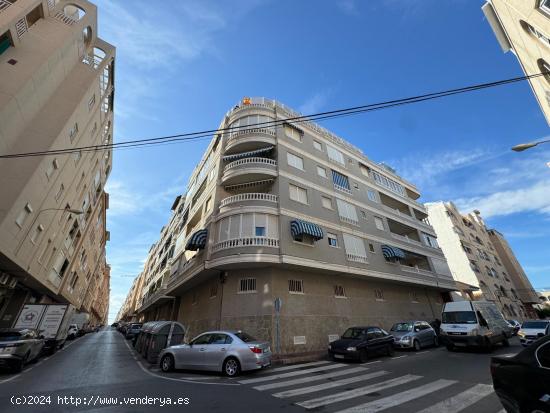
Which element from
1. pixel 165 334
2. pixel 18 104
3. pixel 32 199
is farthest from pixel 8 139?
pixel 165 334

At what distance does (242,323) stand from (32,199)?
15064mm

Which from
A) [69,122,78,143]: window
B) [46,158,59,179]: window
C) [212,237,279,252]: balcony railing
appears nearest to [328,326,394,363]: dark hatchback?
[212,237,279,252]: balcony railing

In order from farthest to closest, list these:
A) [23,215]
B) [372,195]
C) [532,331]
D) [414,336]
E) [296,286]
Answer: [372,195], [296,286], [23,215], [414,336], [532,331]

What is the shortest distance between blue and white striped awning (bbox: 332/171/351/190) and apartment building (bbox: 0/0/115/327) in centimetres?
1821

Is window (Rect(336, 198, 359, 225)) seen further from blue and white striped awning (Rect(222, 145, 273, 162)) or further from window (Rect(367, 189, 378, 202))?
blue and white striped awning (Rect(222, 145, 273, 162))

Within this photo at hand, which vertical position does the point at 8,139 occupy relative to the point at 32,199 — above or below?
above

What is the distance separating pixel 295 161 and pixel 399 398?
16007 millimetres

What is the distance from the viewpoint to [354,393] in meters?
6.51

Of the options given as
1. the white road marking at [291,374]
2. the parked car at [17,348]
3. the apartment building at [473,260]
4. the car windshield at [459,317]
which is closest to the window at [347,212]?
the car windshield at [459,317]

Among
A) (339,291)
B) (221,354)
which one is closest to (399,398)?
(221,354)

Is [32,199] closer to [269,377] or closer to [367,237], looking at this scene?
[269,377]

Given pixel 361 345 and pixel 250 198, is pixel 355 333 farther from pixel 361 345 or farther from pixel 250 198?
pixel 250 198

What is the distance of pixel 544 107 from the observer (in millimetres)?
14023

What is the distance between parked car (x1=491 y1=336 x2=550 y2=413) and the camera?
3484 millimetres
